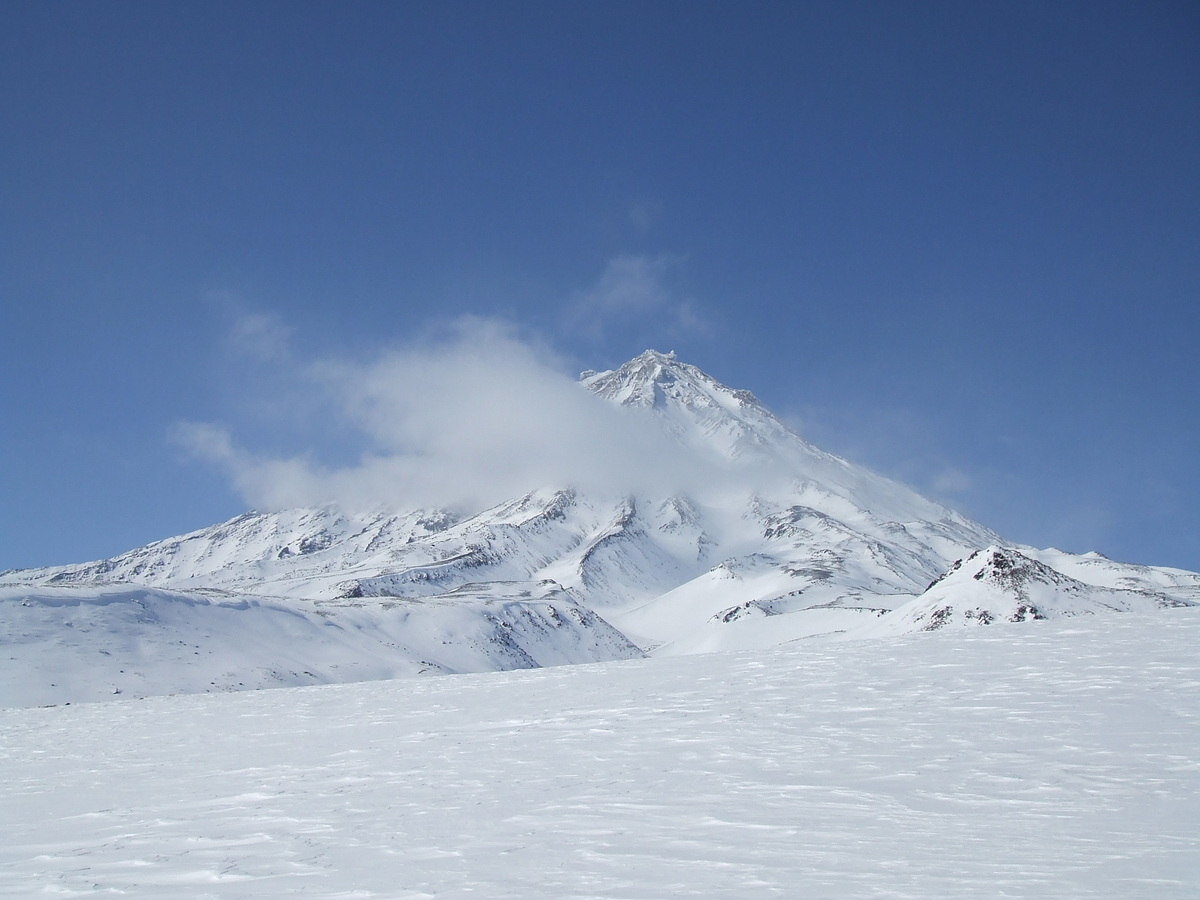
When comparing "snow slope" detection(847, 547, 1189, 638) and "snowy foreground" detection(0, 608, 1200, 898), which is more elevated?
A: "snow slope" detection(847, 547, 1189, 638)

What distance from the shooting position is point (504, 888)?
23.4 feet

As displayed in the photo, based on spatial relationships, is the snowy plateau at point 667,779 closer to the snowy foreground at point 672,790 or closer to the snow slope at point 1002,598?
the snowy foreground at point 672,790

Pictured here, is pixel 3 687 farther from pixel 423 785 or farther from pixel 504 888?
pixel 504 888

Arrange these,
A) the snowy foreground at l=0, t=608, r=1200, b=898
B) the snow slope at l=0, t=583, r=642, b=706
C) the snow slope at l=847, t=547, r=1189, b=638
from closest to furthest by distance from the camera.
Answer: the snowy foreground at l=0, t=608, r=1200, b=898
the snow slope at l=0, t=583, r=642, b=706
the snow slope at l=847, t=547, r=1189, b=638

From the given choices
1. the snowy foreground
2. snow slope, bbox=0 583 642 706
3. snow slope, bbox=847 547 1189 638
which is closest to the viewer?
the snowy foreground

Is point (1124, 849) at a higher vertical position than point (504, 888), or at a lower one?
higher

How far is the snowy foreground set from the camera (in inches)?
294

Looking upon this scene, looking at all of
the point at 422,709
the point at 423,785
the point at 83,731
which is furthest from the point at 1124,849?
the point at 83,731

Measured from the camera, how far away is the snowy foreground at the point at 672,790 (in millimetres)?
7469

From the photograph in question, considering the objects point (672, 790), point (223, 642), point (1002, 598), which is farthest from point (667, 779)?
point (223, 642)

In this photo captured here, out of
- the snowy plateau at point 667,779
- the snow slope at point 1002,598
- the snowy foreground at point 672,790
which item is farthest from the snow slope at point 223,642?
the snow slope at point 1002,598

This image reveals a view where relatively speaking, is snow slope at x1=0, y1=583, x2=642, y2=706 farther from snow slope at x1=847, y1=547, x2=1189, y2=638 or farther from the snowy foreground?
snow slope at x1=847, y1=547, x2=1189, y2=638

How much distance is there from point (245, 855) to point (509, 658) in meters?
93.7

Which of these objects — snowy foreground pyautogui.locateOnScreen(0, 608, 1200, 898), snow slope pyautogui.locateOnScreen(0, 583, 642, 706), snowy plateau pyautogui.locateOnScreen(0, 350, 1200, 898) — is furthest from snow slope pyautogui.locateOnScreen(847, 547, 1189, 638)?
snow slope pyautogui.locateOnScreen(0, 583, 642, 706)
